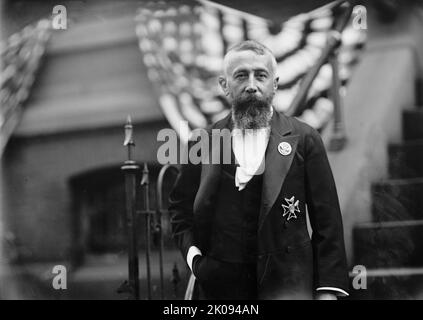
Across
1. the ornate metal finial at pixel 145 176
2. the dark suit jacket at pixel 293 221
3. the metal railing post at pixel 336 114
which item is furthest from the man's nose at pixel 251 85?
the ornate metal finial at pixel 145 176

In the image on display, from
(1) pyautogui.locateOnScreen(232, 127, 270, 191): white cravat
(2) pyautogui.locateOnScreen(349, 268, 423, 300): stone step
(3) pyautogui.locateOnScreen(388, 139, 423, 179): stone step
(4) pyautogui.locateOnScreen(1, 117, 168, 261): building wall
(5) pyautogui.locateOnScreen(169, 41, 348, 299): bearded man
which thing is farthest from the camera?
(4) pyautogui.locateOnScreen(1, 117, 168, 261): building wall

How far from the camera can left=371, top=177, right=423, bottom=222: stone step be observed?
4.02 m

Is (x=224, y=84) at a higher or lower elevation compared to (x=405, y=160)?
higher

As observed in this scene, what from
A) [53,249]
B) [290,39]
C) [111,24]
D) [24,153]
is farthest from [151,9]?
[53,249]

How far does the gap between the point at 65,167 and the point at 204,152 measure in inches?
38.1

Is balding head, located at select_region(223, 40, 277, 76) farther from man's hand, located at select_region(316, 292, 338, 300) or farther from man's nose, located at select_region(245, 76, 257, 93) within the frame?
man's hand, located at select_region(316, 292, 338, 300)

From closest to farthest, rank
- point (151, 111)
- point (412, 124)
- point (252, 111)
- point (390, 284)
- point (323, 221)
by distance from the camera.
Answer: point (323, 221), point (252, 111), point (390, 284), point (151, 111), point (412, 124)

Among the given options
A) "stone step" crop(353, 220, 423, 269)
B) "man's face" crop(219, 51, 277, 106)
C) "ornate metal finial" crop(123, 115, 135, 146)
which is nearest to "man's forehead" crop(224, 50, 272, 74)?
"man's face" crop(219, 51, 277, 106)

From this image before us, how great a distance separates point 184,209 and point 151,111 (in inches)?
31.2

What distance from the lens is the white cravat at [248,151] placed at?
11.8 feet

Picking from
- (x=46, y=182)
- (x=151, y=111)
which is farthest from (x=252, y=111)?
(x=46, y=182)

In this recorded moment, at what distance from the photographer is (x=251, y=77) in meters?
3.57

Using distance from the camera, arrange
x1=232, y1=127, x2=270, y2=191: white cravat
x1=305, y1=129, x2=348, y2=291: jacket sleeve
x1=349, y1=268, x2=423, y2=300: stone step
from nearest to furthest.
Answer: x1=305, y1=129, x2=348, y2=291: jacket sleeve < x1=232, y1=127, x2=270, y2=191: white cravat < x1=349, y1=268, x2=423, y2=300: stone step

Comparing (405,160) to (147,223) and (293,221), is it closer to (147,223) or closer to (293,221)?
(293,221)
